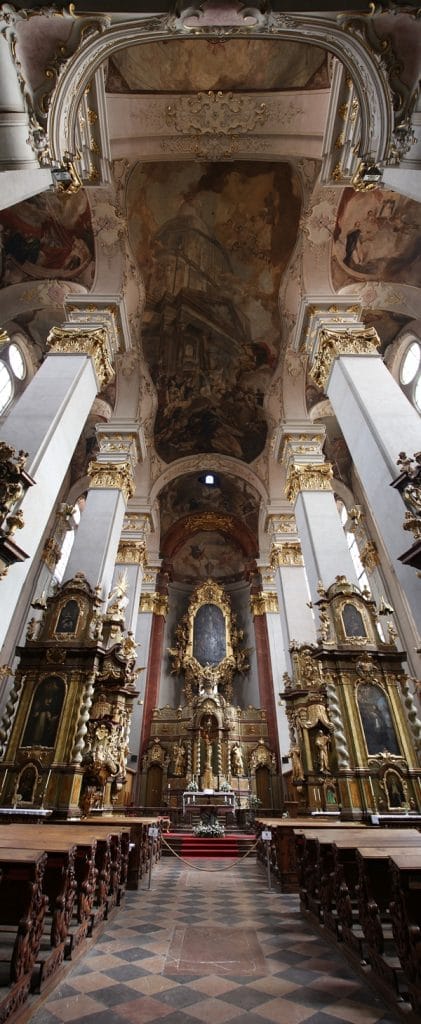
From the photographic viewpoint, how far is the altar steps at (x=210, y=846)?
10.3m

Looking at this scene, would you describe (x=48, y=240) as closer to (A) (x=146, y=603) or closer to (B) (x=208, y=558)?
(A) (x=146, y=603)

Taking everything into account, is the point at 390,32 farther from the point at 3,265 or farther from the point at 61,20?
the point at 3,265

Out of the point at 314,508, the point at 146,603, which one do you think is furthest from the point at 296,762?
the point at 146,603

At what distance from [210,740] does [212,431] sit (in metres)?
11.1

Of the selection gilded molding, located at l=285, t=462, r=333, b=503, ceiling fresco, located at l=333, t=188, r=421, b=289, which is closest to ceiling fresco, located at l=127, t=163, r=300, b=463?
ceiling fresco, located at l=333, t=188, r=421, b=289

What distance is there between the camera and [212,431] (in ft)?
57.7

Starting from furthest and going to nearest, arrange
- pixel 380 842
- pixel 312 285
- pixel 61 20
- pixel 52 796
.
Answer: pixel 312 285, pixel 52 796, pixel 61 20, pixel 380 842

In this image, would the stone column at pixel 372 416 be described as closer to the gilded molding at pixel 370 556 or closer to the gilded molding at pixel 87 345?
the gilded molding at pixel 87 345

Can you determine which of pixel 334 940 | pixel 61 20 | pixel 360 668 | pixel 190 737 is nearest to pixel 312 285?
pixel 61 20

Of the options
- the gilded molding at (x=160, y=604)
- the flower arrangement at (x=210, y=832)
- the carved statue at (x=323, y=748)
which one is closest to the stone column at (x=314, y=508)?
the carved statue at (x=323, y=748)

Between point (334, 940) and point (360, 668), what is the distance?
14.5 feet

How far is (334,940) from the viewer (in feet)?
11.7

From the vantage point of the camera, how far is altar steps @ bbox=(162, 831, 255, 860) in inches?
407

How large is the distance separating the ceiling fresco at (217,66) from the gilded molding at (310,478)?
23.4 feet
